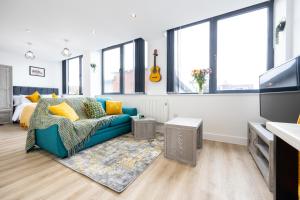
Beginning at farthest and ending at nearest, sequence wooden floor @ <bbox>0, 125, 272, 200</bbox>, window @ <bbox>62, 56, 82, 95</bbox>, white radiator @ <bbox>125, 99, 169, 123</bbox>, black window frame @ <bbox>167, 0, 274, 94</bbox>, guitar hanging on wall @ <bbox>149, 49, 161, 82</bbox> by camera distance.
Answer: window @ <bbox>62, 56, 82, 95</bbox>, guitar hanging on wall @ <bbox>149, 49, 161, 82</bbox>, white radiator @ <bbox>125, 99, 169, 123</bbox>, black window frame @ <bbox>167, 0, 274, 94</bbox>, wooden floor @ <bbox>0, 125, 272, 200</bbox>

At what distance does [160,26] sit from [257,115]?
264 centimetres

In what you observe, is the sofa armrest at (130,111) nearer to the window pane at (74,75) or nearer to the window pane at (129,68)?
the window pane at (129,68)

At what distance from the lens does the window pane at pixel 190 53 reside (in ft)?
9.86

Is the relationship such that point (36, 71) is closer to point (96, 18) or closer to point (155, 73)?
point (96, 18)

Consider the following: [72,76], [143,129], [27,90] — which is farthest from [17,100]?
[143,129]

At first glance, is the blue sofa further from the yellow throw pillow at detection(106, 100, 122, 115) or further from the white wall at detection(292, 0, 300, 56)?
the white wall at detection(292, 0, 300, 56)

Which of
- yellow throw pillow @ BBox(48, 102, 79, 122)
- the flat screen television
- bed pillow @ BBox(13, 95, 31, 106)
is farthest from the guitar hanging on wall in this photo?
bed pillow @ BBox(13, 95, 31, 106)

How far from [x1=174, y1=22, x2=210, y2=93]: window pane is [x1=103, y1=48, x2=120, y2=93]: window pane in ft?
6.87

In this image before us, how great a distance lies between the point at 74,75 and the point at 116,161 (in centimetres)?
529

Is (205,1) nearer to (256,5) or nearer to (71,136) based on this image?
(256,5)

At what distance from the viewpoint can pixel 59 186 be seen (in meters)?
1.36

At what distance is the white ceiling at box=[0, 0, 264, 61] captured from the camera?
234cm

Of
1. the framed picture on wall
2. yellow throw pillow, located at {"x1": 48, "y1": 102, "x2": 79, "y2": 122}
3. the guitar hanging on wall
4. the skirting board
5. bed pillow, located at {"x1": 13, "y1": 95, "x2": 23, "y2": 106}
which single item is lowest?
the skirting board

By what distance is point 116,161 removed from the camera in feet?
6.03
